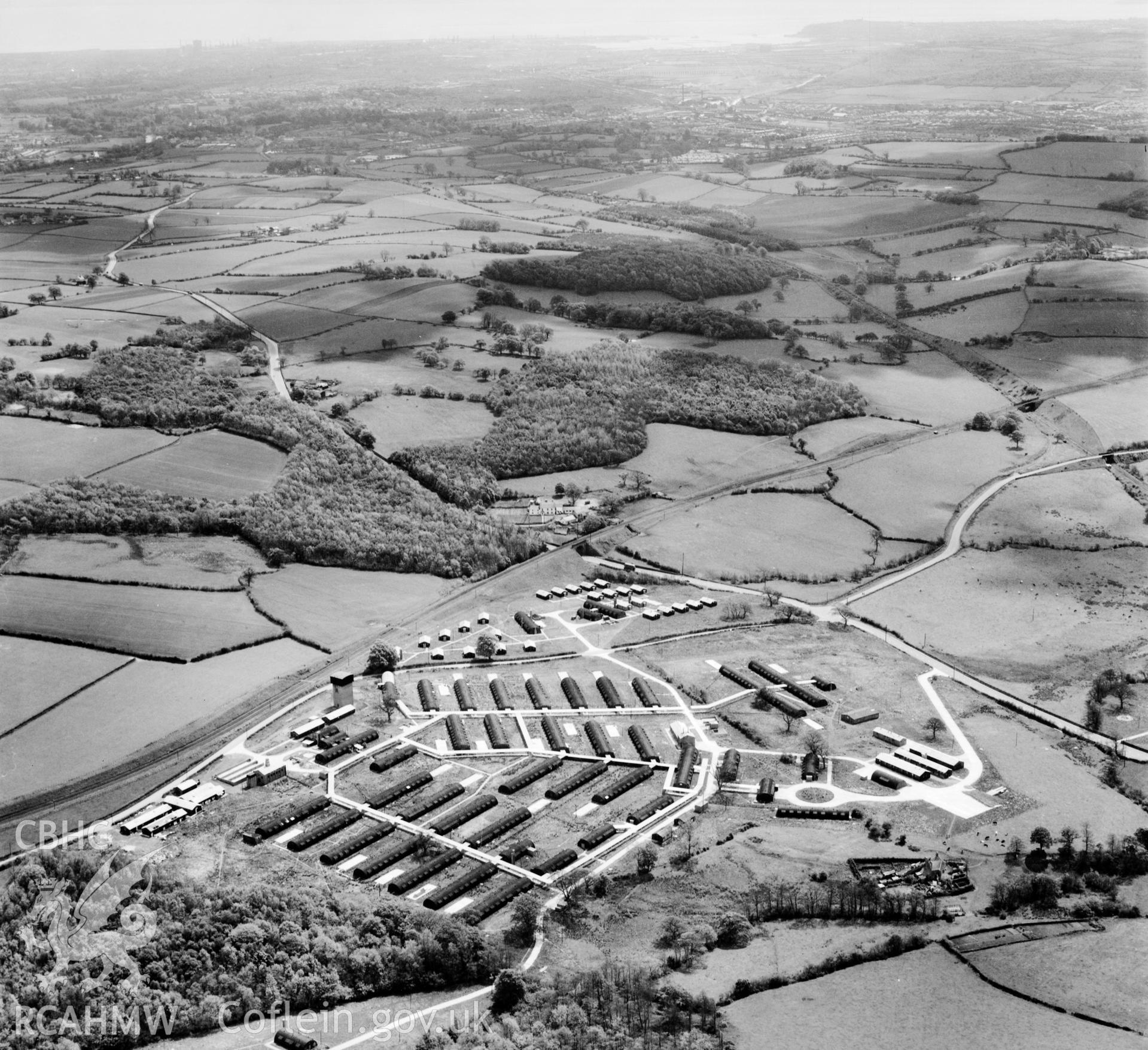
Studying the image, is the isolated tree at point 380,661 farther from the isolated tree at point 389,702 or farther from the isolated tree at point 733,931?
the isolated tree at point 733,931

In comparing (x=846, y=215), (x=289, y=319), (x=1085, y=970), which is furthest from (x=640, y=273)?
(x=1085, y=970)

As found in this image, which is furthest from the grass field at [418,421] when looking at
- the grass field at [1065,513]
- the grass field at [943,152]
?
the grass field at [943,152]

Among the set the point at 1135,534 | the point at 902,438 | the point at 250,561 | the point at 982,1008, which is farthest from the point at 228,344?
the point at 982,1008

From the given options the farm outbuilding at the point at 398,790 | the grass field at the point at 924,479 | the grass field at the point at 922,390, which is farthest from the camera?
the grass field at the point at 922,390

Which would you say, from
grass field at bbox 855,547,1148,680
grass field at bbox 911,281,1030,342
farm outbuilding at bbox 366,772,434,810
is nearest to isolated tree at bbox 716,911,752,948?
farm outbuilding at bbox 366,772,434,810

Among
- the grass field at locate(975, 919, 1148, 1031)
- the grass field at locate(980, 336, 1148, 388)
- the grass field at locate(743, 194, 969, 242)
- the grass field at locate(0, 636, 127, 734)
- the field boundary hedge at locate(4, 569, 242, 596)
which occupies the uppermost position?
the grass field at locate(743, 194, 969, 242)

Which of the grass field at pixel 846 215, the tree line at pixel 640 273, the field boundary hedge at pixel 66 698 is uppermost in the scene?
the grass field at pixel 846 215

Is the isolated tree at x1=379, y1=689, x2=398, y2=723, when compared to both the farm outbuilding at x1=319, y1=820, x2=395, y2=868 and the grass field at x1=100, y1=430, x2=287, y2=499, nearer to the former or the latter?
the farm outbuilding at x1=319, y1=820, x2=395, y2=868
